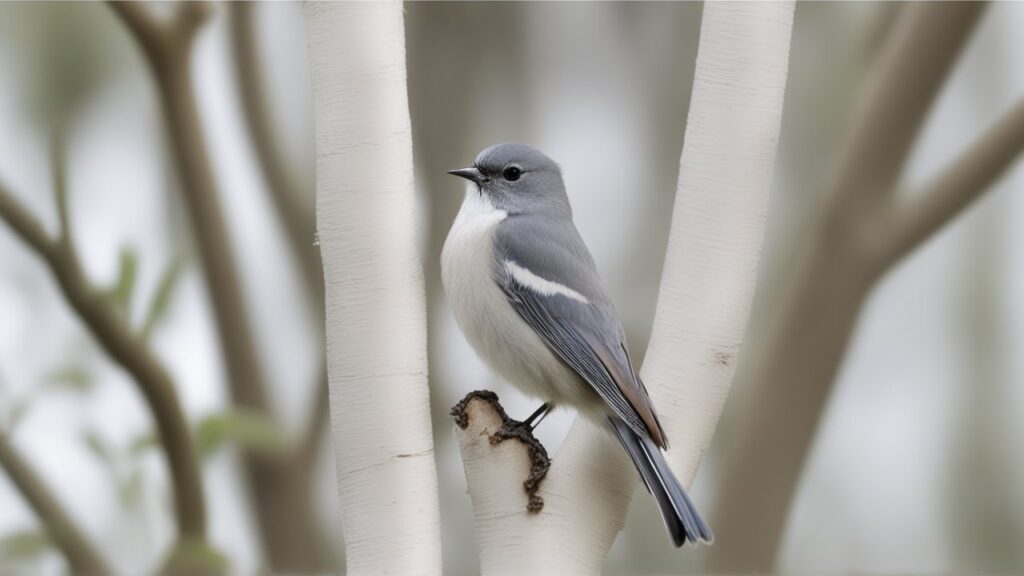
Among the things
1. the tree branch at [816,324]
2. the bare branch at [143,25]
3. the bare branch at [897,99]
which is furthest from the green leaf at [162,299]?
the bare branch at [897,99]

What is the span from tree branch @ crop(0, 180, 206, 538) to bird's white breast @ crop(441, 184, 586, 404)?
567 mm

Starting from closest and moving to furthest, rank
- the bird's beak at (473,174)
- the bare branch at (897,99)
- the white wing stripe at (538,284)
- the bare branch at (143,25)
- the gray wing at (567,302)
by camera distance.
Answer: the gray wing at (567,302), the white wing stripe at (538,284), the bird's beak at (473,174), the bare branch at (143,25), the bare branch at (897,99)

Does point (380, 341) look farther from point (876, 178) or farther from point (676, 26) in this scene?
point (676, 26)

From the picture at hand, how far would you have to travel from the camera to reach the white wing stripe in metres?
1.28

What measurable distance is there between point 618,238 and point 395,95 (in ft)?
4.51

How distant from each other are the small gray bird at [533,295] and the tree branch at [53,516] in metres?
0.90

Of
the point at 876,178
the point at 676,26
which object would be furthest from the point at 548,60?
the point at 876,178

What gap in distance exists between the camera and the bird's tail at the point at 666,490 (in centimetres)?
96

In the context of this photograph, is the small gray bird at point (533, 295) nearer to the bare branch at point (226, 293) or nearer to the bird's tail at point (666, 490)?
the bird's tail at point (666, 490)

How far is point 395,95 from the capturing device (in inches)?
38.4

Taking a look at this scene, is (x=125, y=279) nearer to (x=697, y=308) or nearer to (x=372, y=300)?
(x=372, y=300)

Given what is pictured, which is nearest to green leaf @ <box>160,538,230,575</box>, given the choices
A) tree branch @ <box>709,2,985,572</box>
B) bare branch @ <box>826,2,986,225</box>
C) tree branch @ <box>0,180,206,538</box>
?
tree branch @ <box>0,180,206,538</box>

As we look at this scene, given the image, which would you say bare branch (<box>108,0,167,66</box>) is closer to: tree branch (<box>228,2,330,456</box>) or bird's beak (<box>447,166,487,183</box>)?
tree branch (<box>228,2,330,456</box>)

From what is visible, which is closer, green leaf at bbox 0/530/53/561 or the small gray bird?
the small gray bird
